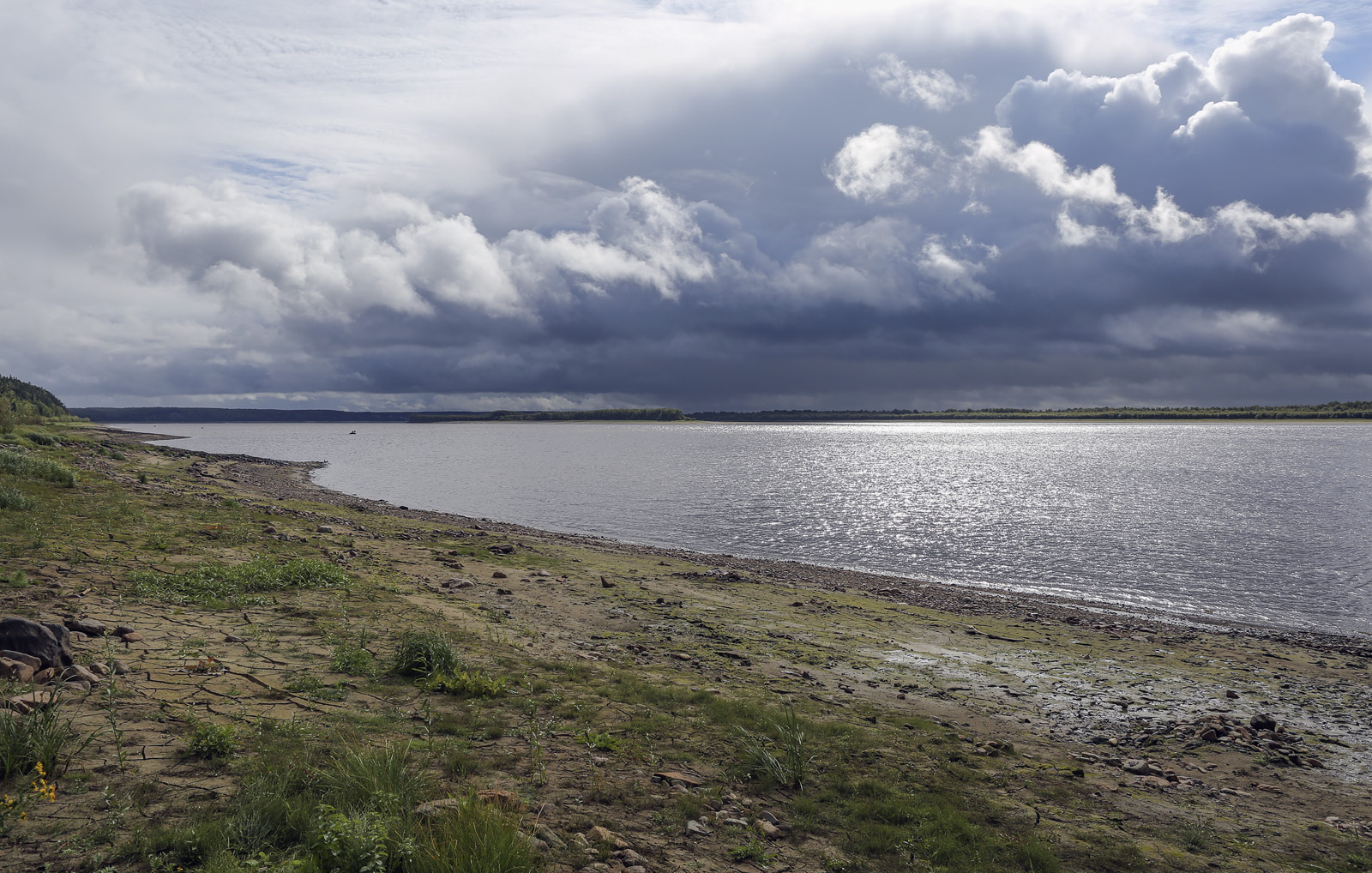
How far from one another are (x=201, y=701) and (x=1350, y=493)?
311 feet

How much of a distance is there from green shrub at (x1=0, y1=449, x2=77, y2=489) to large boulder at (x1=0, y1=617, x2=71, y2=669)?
24027 millimetres

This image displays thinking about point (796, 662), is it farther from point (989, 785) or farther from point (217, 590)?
point (217, 590)

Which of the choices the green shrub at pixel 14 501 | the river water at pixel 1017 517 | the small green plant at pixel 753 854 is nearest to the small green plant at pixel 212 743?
the small green plant at pixel 753 854

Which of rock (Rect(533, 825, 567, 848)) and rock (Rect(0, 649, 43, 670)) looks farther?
rock (Rect(0, 649, 43, 670))

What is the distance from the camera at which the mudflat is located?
7371mm

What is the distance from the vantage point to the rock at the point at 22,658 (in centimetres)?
913

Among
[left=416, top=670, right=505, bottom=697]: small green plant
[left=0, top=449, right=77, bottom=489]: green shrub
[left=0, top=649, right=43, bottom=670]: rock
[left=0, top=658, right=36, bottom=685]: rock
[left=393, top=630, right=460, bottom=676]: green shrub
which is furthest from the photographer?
[left=0, top=449, right=77, bottom=489]: green shrub

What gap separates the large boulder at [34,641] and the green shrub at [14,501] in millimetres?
14745

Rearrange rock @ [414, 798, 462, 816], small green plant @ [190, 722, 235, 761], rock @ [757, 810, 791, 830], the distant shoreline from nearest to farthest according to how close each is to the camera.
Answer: rock @ [414, 798, 462, 816] < small green plant @ [190, 722, 235, 761] < rock @ [757, 810, 791, 830] < the distant shoreline

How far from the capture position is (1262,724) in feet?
47.4

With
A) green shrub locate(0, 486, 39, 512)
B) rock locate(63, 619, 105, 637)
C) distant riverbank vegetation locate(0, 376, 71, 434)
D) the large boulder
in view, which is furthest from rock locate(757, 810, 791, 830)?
distant riverbank vegetation locate(0, 376, 71, 434)

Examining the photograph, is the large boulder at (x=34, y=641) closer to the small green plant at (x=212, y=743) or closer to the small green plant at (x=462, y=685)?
the small green plant at (x=212, y=743)


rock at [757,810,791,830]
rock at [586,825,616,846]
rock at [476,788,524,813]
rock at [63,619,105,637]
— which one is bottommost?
rock at [757,810,791,830]

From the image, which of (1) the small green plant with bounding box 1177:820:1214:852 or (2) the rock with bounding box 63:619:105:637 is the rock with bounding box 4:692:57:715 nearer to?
(2) the rock with bounding box 63:619:105:637
